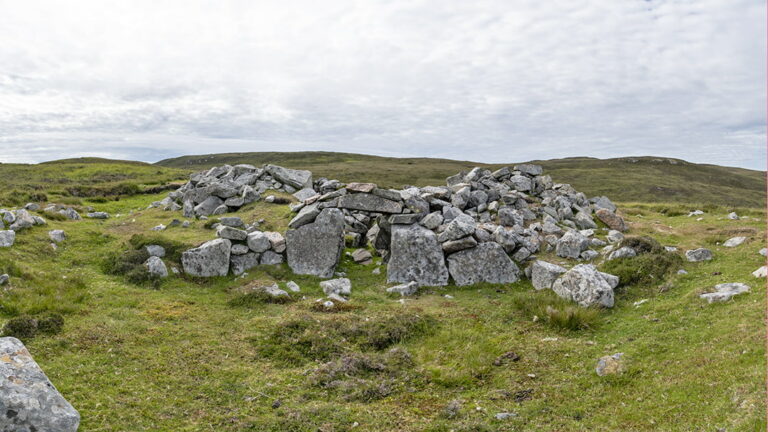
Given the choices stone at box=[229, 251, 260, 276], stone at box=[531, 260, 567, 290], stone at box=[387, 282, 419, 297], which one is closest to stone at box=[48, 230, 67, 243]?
stone at box=[229, 251, 260, 276]

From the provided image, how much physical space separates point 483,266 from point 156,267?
12.6 meters

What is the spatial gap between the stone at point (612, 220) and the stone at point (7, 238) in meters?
29.2

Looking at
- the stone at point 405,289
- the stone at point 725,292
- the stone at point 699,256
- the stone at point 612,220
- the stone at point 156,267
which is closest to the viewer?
the stone at point 725,292

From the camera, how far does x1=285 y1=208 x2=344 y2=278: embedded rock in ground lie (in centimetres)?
1912

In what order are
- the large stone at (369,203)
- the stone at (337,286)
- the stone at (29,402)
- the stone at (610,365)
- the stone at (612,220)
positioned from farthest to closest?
the stone at (612,220)
the large stone at (369,203)
the stone at (337,286)
the stone at (610,365)
the stone at (29,402)

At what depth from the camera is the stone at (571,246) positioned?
19.8m

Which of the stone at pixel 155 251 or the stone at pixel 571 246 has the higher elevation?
the stone at pixel 571 246

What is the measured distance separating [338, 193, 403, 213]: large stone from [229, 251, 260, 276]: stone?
5207 millimetres

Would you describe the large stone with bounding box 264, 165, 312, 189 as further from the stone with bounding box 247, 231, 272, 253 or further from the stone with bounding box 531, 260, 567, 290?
the stone with bounding box 531, 260, 567, 290

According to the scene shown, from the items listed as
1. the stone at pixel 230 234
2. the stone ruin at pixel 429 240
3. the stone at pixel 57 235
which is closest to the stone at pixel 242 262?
the stone ruin at pixel 429 240

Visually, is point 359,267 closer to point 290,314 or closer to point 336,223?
point 336,223

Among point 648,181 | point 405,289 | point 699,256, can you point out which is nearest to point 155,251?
point 405,289

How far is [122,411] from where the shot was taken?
852 cm

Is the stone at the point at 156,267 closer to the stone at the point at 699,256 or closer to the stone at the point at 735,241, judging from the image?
the stone at the point at 699,256
